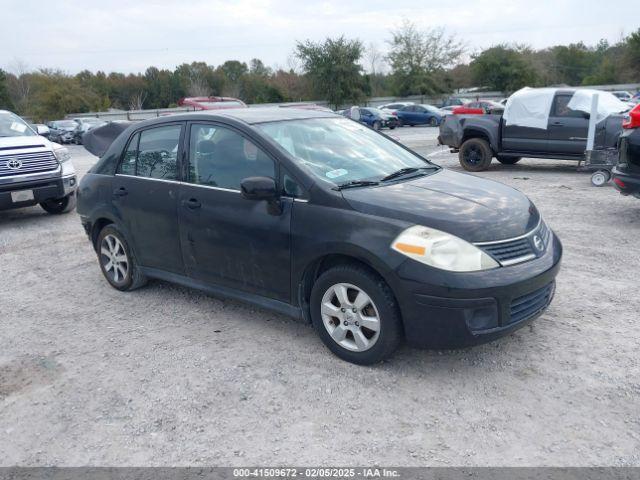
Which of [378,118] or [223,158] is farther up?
[223,158]

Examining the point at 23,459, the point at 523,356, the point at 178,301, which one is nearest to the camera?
the point at 23,459

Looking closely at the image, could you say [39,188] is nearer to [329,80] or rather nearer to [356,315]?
[356,315]

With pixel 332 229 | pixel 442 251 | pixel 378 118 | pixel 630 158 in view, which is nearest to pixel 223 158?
pixel 332 229

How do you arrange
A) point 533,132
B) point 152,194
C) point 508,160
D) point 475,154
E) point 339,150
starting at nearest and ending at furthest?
1. point 339,150
2. point 152,194
3. point 533,132
4. point 475,154
5. point 508,160

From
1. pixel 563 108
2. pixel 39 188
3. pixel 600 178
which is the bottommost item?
pixel 600 178

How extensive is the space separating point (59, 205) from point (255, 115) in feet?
21.4

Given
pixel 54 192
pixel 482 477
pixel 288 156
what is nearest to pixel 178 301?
pixel 288 156

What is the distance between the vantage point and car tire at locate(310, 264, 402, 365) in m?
3.58

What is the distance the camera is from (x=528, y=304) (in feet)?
12.0

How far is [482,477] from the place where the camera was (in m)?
2.76

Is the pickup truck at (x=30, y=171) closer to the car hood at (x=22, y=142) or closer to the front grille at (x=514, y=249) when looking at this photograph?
the car hood at (x=22, y=142)

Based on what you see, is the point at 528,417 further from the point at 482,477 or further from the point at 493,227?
the point at 493,227

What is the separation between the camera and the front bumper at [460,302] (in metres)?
3.37

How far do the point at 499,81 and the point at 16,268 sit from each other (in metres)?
52.6
